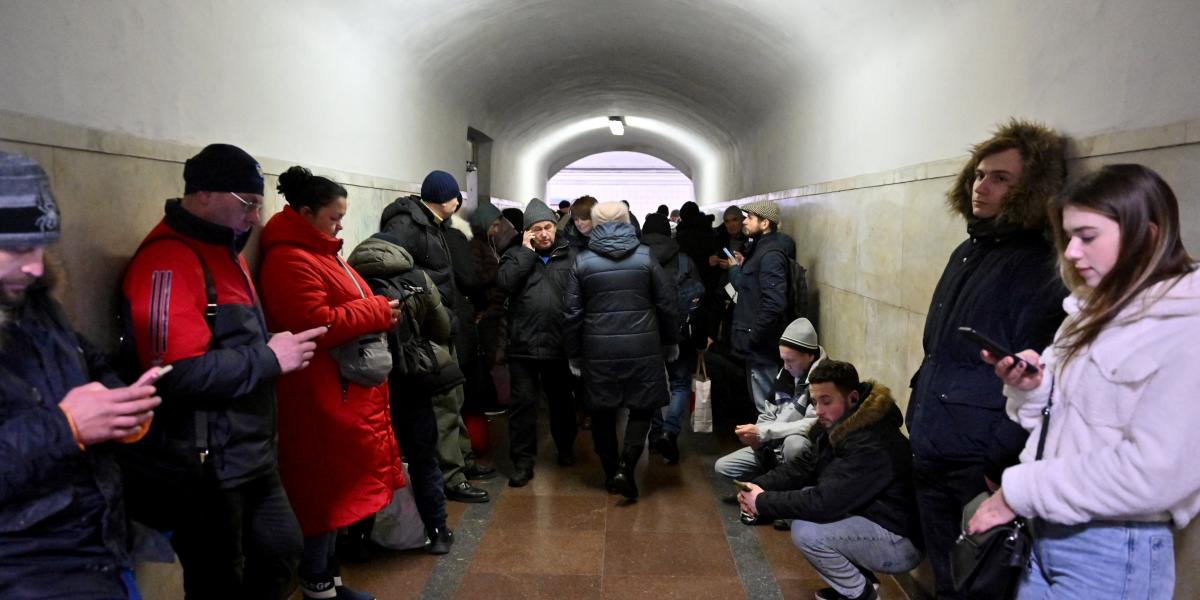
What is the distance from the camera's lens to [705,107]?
1162cm

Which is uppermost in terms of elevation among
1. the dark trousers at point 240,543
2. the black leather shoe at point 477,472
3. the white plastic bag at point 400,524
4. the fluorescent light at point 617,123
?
the fluorescent light at point 617,123

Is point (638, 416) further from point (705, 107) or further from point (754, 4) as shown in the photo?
point (705, 107)

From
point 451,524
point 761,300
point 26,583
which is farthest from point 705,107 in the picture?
point 26,583

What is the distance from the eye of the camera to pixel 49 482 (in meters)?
1.79

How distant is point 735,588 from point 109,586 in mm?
2969

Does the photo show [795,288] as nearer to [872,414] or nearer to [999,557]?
[872,414]

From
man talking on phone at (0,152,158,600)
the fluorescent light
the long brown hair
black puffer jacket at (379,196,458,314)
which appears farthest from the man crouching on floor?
the fluorescent light

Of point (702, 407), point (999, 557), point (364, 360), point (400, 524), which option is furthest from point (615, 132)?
point (999, 557)

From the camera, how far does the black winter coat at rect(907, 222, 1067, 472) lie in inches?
101

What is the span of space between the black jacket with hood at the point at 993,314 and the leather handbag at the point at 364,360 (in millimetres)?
2223

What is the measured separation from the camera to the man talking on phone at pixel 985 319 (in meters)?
2.61

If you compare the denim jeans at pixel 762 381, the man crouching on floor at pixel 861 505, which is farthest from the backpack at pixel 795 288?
the man crouching on floor at pixel 861 505

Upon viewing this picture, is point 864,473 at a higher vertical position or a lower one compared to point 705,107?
lower

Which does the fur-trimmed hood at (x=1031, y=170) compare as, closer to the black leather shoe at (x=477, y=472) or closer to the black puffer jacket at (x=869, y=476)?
the black puffer jacket at (x=869, y=476)
